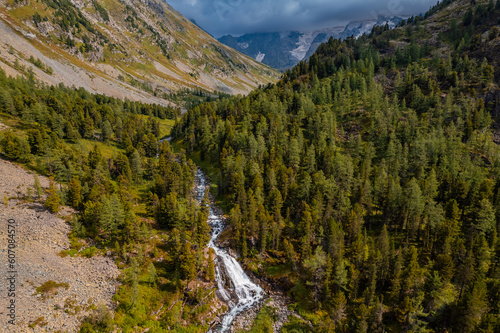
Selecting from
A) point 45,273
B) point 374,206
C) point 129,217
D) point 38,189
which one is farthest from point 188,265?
point 374,206

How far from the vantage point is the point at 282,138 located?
12162 centimetres

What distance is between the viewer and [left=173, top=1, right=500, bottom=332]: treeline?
54562mm

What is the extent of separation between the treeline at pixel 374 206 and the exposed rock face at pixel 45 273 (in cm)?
3672

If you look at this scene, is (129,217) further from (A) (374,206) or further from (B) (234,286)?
(A) (374,206)

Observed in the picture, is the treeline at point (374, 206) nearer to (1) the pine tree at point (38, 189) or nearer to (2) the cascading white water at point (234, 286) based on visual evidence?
(2) the cascading white water at point (234, 286)

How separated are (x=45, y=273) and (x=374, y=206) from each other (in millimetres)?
99917

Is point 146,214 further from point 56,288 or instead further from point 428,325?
point 428,325

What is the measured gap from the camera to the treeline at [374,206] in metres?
54.6

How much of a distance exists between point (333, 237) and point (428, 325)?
2512cm

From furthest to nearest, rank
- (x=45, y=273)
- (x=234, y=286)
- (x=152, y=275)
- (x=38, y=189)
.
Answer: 1. (x=38, y=189)
2. (x=234, y=286)
3. (x=152, y=275)
4. (x=45, y=273)

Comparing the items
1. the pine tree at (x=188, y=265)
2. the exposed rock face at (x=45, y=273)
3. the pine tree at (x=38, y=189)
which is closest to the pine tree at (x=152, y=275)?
the pine tree at (x=188, y=265)

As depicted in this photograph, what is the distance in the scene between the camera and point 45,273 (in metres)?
52.2

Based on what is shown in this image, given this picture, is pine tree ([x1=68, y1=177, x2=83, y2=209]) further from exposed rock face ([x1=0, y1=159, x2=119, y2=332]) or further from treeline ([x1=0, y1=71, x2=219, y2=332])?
exposed rock face ([x1=0, y1=159, x2=119, y2=332])

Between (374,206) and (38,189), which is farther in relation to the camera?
(374,206)
